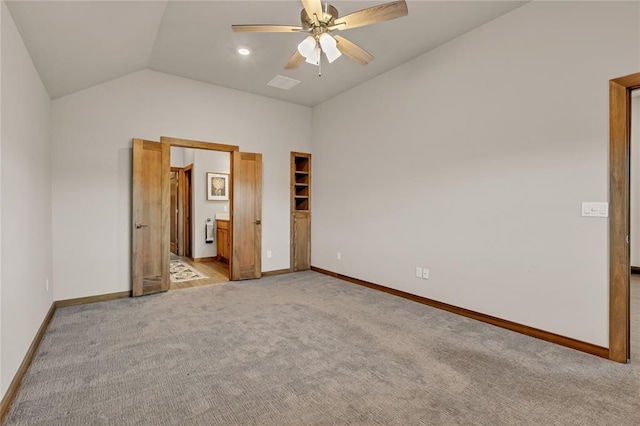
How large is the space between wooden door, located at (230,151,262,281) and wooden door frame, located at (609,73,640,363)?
4.28 meters

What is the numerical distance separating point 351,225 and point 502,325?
247 centimetres

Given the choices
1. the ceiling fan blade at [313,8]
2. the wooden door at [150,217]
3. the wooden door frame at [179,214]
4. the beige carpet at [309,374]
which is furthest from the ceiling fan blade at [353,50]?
the wooden door frame at [179,214]

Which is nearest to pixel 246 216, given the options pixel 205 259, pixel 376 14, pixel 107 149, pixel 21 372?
pixel 107 149

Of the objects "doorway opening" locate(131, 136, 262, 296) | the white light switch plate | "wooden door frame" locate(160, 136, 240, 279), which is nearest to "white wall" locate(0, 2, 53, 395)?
"doorway opening" locate(131, 136, 262, 296)

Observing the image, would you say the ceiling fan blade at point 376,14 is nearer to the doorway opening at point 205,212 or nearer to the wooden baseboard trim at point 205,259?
the doorway opening at point 205,212

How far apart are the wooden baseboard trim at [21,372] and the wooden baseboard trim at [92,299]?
23.9 inches

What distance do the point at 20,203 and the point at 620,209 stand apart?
442 cm

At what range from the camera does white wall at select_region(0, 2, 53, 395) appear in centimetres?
192

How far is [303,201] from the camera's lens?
237 inches

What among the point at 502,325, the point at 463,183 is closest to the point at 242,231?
the point at 463,183

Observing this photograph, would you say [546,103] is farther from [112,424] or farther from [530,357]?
[112,424]

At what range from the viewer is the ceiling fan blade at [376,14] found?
2215 mm

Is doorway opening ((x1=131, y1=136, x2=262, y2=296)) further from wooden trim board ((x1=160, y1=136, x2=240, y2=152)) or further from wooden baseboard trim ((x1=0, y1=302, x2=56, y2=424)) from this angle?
wooden baseboard trim ((x1=0, y1=302, x2=56, y2=424))

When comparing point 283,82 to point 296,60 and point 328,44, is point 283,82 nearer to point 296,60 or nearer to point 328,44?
point 296,60
